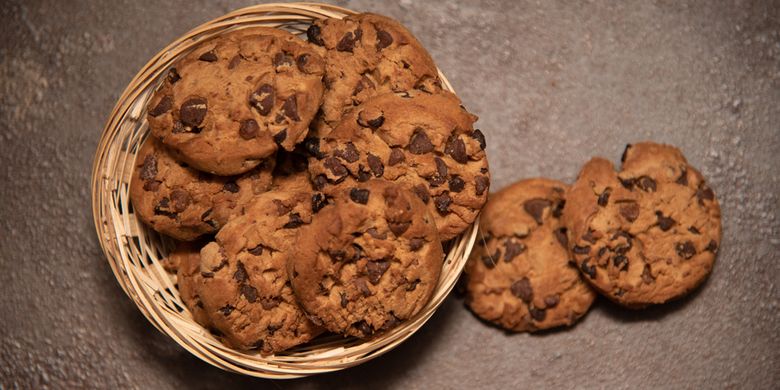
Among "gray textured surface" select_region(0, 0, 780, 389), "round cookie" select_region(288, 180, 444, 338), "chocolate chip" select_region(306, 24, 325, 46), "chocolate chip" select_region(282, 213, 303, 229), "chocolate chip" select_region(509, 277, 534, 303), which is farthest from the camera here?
"gray textured surface" select_region(0, 0, 780, 389)

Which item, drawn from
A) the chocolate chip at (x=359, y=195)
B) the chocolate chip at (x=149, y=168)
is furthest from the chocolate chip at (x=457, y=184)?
the chocolate chip at (x=149, y=168)

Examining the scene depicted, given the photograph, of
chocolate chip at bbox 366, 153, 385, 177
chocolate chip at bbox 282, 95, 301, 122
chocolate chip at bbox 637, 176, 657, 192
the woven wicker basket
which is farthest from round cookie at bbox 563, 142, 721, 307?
chocolate chip at bbox 282, 95, 301, 122

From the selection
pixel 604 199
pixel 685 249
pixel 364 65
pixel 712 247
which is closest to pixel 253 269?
pixel 364 65

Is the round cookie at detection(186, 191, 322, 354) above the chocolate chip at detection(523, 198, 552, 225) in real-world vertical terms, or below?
above

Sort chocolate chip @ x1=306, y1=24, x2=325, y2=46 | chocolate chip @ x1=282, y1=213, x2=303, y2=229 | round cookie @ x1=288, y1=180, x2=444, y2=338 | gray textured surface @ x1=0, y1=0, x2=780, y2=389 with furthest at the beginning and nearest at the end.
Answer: gray textured surface @ x1=0, y1=0, x2=780, y2=389 < chocolate chip @ x1=306, y1=24, x2=325, y2=46 < chocolate chip @ x1=282, y1=213, x2=303, y2=229 < round cookie @ x1=288, y1=180, x2=444, y2=338

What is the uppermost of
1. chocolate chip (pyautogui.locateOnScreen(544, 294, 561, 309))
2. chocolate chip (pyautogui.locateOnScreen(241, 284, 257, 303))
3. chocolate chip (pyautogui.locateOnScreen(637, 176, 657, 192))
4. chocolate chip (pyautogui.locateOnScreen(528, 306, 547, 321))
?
chocolate chip (pyautogui.locateOnScreen(241, 284, 257, 303))

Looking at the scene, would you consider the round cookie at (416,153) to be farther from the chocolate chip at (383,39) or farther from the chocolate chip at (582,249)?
the chocolate chip at (582,249)

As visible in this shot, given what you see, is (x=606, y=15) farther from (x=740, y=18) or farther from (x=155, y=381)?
(x=155, y=381)

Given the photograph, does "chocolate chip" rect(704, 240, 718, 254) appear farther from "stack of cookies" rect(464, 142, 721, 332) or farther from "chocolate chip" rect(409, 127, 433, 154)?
"chocolate chip" rect(409, 127, 433, 154)
